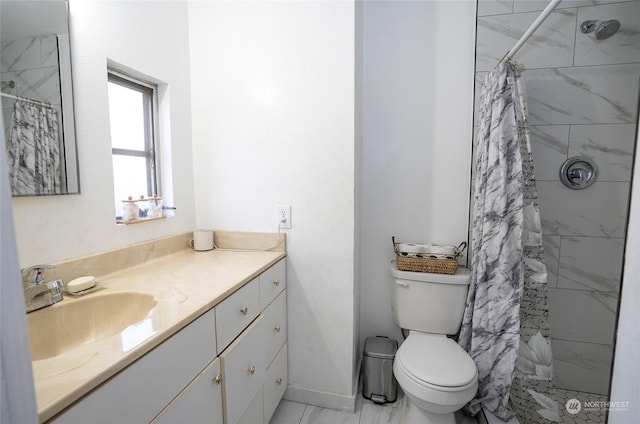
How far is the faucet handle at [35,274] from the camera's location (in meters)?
0.85

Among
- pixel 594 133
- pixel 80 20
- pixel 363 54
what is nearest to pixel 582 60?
pixel 594 133

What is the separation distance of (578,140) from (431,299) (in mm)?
1187

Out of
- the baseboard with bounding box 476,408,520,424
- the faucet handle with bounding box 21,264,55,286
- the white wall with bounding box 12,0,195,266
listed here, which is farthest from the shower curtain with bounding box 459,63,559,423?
the faucet handle with bounding box 21,264,55,286

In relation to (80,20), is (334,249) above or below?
below

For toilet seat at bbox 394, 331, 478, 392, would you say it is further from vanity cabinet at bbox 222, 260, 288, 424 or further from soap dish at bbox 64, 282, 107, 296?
soap dish at bbox 64, 282, 107, 296

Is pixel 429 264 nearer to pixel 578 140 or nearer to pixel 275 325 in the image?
pixel 275 325

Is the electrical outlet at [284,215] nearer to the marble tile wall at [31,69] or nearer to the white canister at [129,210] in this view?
the white canister at [129,210]

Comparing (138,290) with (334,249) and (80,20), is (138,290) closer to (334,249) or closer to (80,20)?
(334,249)

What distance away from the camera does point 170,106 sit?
5.00ft

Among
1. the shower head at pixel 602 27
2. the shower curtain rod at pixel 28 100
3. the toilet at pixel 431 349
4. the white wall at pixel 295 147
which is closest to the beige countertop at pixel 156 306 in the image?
the white wall at pixel 295 147

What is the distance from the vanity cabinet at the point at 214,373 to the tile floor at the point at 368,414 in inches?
5.6

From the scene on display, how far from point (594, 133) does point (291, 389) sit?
2204mm

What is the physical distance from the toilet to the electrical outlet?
680 millimetres

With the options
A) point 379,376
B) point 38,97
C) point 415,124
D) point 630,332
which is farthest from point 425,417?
point 38,97
